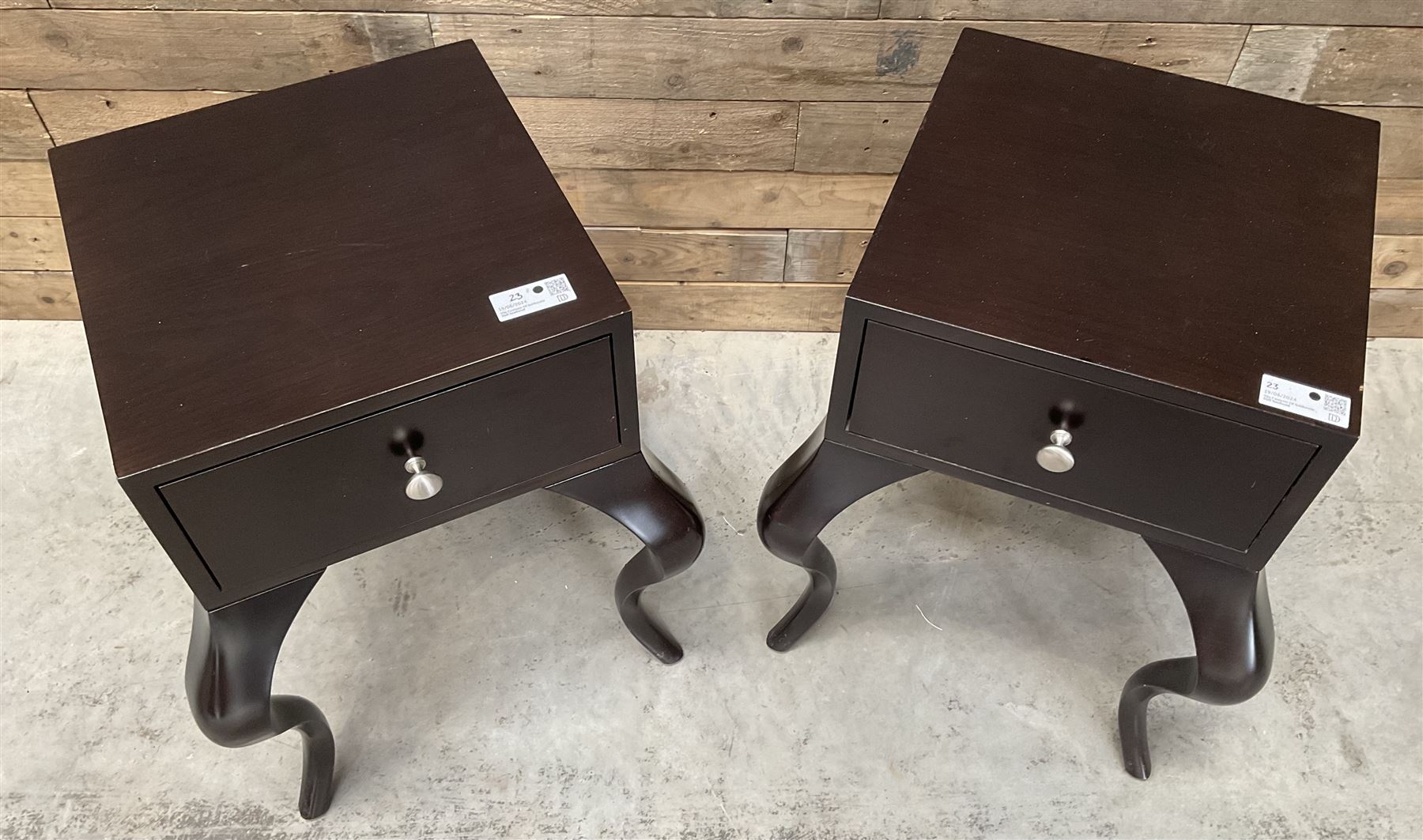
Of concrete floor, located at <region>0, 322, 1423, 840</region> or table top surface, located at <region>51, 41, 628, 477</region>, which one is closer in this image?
table top surface, located at <region>51, 41, 628, 477</region>

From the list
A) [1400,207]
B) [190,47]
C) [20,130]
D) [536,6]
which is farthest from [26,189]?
[1400,207]

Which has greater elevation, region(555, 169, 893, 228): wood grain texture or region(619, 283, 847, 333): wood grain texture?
region(555, 169, 893, 228): wood grain texture

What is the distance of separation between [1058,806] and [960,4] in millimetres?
797

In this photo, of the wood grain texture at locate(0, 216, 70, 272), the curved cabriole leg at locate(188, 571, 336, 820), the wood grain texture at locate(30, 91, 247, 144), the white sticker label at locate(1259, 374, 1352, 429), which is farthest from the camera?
the wood grain texture at locate(0, 216, 70, 272)

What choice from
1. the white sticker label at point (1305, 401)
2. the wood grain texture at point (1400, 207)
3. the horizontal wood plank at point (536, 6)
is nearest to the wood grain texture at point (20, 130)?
the horizontal wood plank at point (536, 6)

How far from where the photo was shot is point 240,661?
854mm

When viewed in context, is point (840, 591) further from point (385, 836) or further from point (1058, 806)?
point (385, 836)

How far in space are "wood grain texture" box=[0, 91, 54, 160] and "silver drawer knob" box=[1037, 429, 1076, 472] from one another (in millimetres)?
1072

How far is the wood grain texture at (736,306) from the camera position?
1385mm

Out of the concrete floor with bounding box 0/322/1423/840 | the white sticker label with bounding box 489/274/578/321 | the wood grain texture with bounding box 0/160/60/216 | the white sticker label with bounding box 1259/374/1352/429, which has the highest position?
the white sticker label with bounding box 489/274/578/321

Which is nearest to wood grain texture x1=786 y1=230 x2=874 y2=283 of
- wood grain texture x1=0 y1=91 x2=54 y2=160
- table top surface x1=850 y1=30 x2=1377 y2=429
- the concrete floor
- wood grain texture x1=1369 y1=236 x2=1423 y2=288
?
the concrete floor

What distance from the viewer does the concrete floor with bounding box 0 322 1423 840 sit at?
41.3 inches

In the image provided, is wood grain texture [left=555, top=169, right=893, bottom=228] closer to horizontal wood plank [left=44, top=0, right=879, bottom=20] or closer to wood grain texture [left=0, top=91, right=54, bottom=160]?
horizontal wood plank [left=44, top=0, right=879, bottom=20]

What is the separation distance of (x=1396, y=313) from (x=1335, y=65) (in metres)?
0.44
